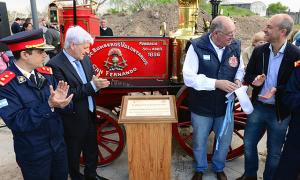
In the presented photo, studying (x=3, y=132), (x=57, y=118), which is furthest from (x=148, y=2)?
(x=57, y=118)

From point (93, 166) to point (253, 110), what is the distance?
5.94 ft

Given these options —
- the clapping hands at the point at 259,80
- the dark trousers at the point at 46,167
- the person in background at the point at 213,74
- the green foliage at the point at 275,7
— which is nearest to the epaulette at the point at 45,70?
the dark trousers at the point at 46,167

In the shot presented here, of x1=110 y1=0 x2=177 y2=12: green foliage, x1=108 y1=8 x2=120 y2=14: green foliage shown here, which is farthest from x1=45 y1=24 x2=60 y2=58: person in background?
x1=110 y1=0 x2=177 y2=12: green foliage

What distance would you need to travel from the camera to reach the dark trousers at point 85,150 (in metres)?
2.83

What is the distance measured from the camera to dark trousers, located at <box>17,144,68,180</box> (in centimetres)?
223

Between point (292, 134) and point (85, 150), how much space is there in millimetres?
2045

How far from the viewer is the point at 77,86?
8.73ft

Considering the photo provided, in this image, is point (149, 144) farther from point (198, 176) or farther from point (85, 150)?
point (198, 176)

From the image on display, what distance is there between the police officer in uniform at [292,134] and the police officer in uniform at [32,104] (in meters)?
1.81

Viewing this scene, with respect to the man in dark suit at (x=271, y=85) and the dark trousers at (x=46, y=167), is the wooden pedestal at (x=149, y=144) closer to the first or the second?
the dark trousers at (x=46, y=167)

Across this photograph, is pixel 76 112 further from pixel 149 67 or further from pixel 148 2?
pixel 148 2

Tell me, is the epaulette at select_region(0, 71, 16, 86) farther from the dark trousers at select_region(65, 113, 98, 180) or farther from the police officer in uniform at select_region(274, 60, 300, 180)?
the police officer in uniform at select_region(274, 60, 300, 180)

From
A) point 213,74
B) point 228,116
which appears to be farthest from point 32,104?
point 228,116

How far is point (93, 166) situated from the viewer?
3193 millimetres
